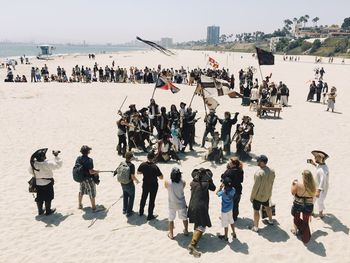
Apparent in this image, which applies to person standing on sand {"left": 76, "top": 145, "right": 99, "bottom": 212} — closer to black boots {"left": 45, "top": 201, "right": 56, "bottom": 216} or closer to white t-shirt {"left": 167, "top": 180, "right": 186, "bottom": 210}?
black boots {"left": 45, "top": 201, "right": 56, "bottom": 216}

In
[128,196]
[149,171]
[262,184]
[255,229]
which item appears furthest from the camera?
[128,196]

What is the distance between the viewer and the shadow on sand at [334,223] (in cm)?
782

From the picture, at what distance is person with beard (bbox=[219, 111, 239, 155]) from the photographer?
39.7 ft

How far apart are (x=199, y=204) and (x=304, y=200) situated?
2223mm

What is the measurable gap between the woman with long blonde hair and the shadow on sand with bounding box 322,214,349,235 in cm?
104

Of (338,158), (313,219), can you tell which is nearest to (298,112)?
(338,158)

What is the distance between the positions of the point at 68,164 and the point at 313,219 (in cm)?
813

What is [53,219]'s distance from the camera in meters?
8.33

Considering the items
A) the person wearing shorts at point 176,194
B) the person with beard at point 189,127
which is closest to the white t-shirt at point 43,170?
the person wearing shorts at point 176,194

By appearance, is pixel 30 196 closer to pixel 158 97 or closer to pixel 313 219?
pixel 313 219

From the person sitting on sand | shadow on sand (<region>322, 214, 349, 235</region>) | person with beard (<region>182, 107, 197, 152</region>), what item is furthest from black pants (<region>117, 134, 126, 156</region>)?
shadow on sand (<region>322, 214, 349, 235</region>)

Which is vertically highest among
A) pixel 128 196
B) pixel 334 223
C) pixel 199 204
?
pixel 199 204

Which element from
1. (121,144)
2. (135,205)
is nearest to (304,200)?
(135,205)

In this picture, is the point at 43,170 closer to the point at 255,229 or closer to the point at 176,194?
the point at 176,194
